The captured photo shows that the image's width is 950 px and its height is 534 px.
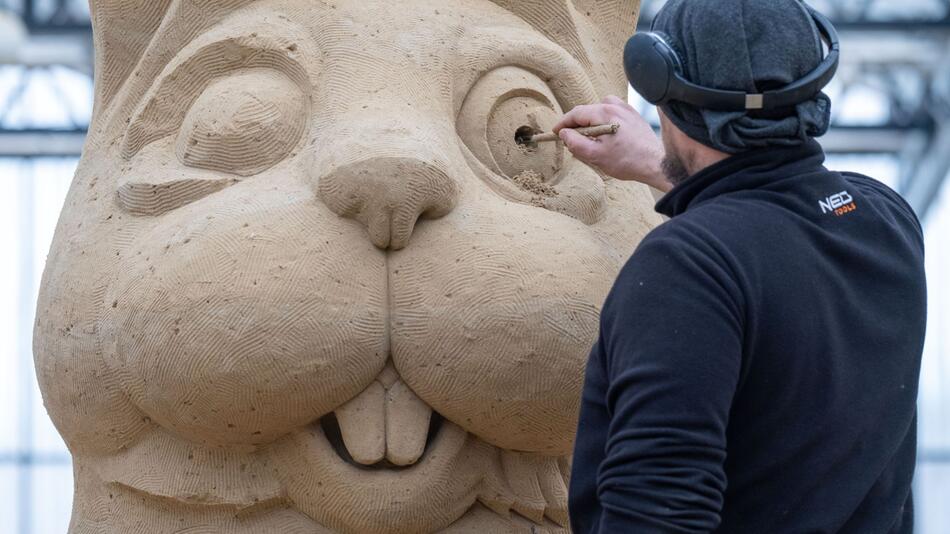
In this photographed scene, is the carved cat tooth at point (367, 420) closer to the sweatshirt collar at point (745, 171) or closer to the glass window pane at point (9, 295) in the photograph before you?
the sweatshirt collar at point (745, 171)

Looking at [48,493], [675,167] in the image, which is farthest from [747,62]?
[48,493]

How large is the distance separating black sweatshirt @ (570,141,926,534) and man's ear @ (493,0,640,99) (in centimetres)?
92

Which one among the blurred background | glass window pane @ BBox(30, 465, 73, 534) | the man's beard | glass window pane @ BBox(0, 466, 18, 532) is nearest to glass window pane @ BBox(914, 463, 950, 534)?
the blurred background

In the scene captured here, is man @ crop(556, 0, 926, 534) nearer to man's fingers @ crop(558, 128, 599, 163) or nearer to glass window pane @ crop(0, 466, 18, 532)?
man's fingers @ crop(558, 128, 599, 163)

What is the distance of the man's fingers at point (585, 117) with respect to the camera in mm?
2570

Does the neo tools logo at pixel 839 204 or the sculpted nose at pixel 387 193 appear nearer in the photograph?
the neo tools logo at pixel 839 204

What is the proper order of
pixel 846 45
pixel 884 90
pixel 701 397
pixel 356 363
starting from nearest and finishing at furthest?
pixel 701 397
pixel 356 363
pixel 846 45
pixel 884 90

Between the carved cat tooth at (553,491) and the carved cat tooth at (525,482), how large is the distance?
0.05 ft

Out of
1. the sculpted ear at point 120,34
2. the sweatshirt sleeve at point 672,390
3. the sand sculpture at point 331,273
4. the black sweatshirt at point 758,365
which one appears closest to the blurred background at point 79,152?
the sculpted ear at point 120,34

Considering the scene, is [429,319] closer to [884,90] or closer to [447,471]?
[447,471]

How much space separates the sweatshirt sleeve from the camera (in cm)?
176

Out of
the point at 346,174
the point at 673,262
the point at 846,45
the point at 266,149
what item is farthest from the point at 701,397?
the point at 846,45

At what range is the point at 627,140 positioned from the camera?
99.8 inches

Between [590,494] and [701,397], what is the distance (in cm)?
26
